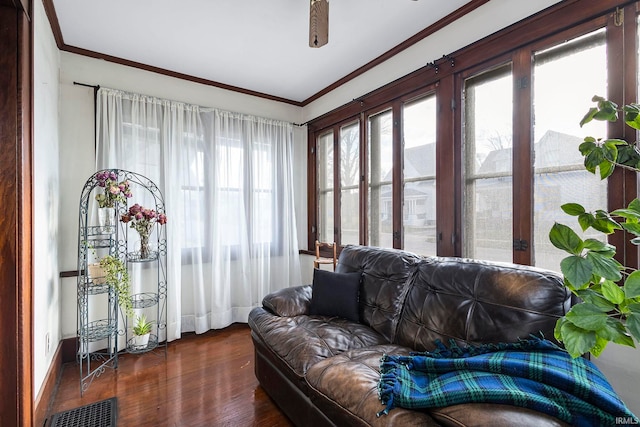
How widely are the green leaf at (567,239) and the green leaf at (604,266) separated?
4cm

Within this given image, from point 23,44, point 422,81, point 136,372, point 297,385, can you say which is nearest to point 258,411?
point 297,385

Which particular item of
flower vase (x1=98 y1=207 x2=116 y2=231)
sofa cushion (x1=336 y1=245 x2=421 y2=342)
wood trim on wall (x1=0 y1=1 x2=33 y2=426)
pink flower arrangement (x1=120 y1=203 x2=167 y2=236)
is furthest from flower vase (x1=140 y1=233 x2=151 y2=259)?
sofa cushion (x1=336 y1=245 x2=421 y2=342)

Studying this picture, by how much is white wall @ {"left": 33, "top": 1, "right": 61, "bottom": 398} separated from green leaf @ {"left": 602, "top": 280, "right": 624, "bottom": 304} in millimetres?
2698

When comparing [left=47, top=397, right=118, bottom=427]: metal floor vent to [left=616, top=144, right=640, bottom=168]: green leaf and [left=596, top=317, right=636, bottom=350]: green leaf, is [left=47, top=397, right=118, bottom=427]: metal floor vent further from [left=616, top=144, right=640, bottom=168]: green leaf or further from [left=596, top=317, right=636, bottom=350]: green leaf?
[left=616, top=144, right=640, bottom=168]: green leaf

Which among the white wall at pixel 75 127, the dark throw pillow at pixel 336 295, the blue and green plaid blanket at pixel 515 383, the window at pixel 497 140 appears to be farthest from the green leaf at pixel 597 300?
the white wall at pixel 75 127

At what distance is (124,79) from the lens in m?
3.11

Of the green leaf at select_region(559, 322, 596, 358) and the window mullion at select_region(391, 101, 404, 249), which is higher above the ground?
the window mullion at select_region(391, 101, 404, 249)

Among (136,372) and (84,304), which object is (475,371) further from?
(84,304)

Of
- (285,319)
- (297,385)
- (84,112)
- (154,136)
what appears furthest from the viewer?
(154,136)

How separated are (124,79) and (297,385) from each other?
10.6ft

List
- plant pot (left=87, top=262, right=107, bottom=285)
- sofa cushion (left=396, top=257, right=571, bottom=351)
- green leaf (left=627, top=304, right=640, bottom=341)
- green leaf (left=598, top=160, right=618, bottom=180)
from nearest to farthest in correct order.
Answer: green leaf (left=627, top=304, right=640, bottom=341)
green leaf (left=598, top=160, right=618, bottom=180)
sofa cushion (left=396, top=257, right=571, bottom=351)
plant pot (left=87, top=262, right=107, bottom=285)

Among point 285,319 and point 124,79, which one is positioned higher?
point 124,79

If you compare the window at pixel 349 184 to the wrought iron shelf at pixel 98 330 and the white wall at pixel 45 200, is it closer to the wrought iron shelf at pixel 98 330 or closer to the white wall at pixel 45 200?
the wrought iron shelf at pixel 98 330

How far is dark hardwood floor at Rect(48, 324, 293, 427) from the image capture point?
2010 millimetres
